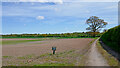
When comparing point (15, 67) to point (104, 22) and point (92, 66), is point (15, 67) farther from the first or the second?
point (104, 22)

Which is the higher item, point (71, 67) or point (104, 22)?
Result: point (104, 22)

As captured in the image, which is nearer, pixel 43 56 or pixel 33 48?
pixel 43 56

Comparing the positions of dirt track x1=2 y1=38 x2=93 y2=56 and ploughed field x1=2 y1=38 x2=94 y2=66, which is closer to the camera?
ploughed field x1=2 y1=38 x2=94 y2=66

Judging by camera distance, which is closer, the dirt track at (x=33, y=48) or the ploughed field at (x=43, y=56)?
the ploughed field at (x=43, y=56)

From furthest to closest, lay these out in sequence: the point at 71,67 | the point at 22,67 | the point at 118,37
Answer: the point at 118,37
the point at 22,67
the point at 71,67

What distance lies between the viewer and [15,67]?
8.00 metres

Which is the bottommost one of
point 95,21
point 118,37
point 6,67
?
point 6,67

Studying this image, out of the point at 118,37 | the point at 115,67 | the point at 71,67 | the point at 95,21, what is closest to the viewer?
the point at 115,67

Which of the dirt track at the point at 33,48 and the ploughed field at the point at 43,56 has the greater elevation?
the ploughed field at the point at 43,56

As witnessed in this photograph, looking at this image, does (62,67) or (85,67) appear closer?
(85,67)

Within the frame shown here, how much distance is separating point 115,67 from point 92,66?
125 centimetres

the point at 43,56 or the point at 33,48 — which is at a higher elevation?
the point at 43,56

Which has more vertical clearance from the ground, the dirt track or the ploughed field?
the ploughed field

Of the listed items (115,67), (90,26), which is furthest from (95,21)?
(115,67)
